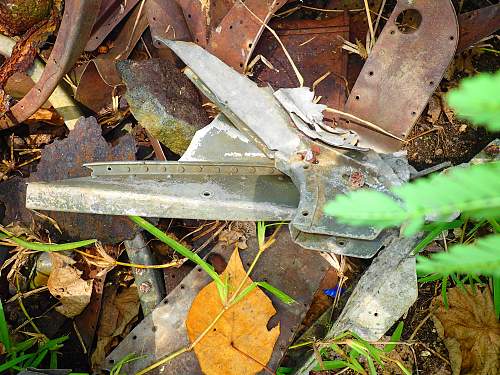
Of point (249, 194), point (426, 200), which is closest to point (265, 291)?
point (249, 194)

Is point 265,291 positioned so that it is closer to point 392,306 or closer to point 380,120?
point 392,306

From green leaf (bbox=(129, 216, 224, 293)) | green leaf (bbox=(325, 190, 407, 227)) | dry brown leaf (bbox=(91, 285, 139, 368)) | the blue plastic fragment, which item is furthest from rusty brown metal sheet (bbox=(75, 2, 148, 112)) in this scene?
green leaf (bbox=(325, 190, 407, 227))

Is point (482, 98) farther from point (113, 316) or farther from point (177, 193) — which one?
point (113, 316)

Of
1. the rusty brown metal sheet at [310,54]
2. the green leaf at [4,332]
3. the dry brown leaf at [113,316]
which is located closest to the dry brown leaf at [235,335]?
the dry brown leaf at [113,316]

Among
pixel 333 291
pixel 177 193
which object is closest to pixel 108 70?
pixel 177 193

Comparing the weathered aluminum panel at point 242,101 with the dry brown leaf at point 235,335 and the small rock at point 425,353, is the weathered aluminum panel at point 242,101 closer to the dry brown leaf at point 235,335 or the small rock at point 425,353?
the dry brown leaf at point 235,335
